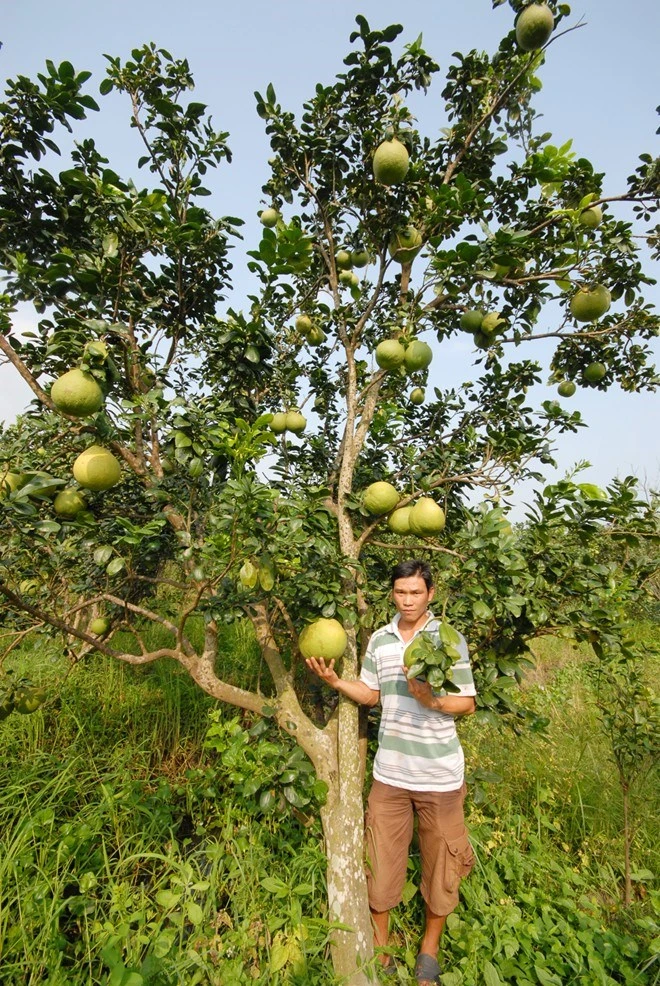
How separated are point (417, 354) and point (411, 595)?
105 centimetres

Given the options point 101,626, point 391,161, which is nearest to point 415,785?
point 101,626

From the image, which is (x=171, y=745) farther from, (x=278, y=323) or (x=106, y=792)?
(x=278, y=323)

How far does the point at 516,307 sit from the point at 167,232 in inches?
66.4

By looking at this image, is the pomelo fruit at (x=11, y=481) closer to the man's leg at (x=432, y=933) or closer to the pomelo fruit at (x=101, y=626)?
the pomelo fruit at (x=101, y=626)

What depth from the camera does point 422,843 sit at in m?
2.11

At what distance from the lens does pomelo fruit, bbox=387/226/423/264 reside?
232 cm

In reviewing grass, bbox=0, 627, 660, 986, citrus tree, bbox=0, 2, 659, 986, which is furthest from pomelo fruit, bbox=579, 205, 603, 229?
grass, bbox=0, 627, 660, 986

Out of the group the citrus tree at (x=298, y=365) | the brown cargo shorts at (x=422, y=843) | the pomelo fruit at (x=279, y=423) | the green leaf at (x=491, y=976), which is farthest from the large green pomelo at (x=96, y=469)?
the green leaf at (x=491, y=976)

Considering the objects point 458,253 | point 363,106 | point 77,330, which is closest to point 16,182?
point 77,330

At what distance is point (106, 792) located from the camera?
8.09 feet

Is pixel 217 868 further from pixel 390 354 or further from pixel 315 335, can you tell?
pixel 315 335

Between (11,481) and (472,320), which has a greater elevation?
(472,320)

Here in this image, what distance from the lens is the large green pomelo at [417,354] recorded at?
212 centimetres

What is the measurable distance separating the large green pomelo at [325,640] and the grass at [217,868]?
37.6 inches
